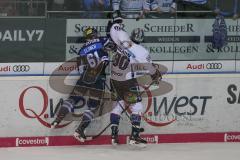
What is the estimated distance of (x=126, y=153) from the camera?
9000 millimetres

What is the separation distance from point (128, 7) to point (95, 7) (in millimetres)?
482

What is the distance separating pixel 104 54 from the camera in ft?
30.0

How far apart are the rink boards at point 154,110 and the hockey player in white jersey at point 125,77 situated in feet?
1.06

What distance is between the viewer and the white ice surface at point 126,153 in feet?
28.6

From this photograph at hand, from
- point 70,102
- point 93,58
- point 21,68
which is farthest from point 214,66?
point 21,68

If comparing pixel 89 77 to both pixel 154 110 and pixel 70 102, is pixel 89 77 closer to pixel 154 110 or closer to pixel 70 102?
pixel 70 102

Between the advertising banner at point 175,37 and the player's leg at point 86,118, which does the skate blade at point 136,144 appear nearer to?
the player's leg at point 86,118

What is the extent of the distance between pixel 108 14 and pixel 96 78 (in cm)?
94

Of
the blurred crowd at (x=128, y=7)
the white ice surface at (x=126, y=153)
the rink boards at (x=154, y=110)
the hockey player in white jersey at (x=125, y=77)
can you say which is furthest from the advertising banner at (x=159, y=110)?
the blurred crowd at (x=128, y=7)

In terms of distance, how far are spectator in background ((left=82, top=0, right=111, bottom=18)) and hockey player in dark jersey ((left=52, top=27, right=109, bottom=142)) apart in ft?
0.85

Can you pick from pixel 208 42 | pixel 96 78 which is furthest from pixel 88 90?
pixel 208 42

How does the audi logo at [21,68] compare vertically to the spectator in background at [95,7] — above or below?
below

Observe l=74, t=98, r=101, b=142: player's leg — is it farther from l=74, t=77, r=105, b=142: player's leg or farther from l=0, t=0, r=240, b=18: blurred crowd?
l=0, t=0, r=240, b=18: blurred crowd

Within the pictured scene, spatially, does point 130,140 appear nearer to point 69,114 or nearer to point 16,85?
point 69,114
